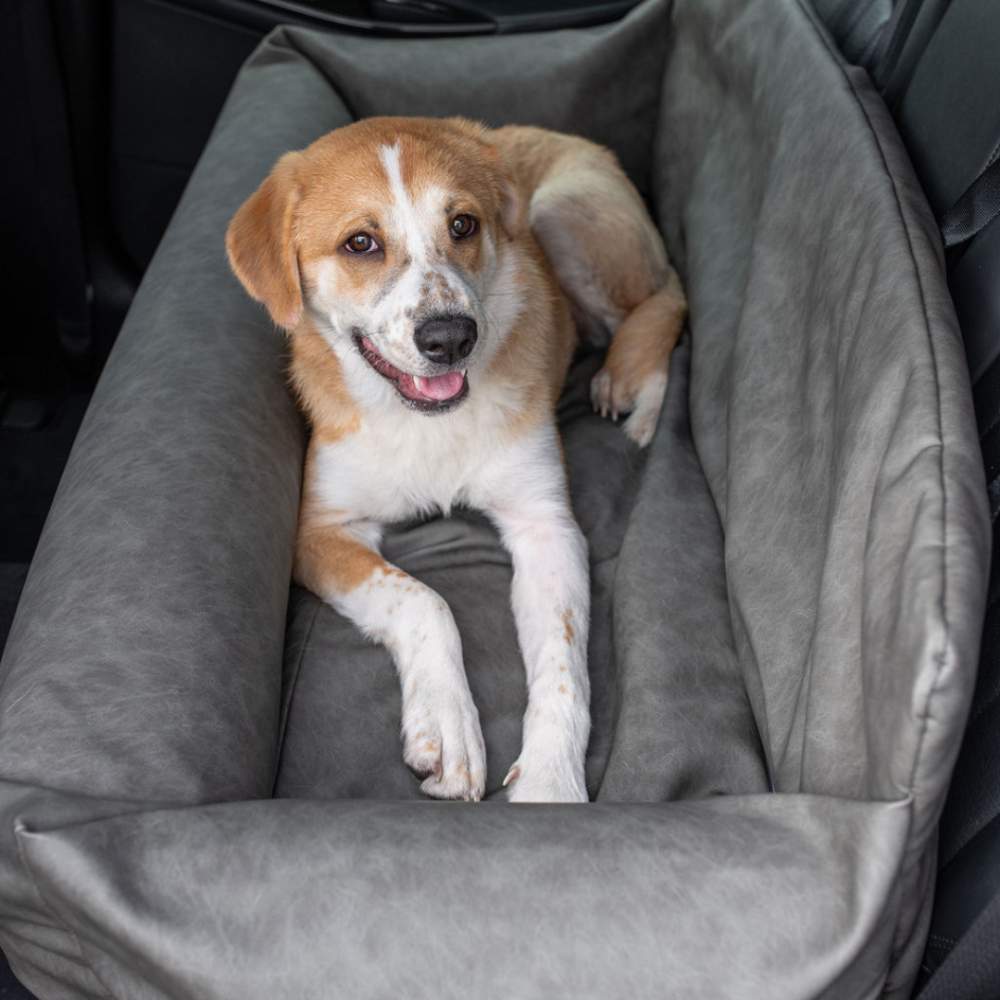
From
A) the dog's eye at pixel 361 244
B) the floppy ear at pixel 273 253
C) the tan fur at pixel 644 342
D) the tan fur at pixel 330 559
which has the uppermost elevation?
the dog's eye at pixel 361 244

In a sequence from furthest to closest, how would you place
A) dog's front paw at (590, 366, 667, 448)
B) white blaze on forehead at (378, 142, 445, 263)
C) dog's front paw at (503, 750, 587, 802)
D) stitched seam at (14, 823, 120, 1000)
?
dog's front paw at (590, 366, 667, 448), white blaze on forehead at (378, 142, 445, 263), dog's front paw at (503, 750, 587, 802), stitched seam at (14, 823, 120, 1000)

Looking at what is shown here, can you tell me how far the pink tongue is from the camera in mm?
2174

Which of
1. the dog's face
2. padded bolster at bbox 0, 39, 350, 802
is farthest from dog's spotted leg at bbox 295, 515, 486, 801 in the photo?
the dog's face

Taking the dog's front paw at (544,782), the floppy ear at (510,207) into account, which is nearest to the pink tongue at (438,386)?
the floppy ear at (510,207)

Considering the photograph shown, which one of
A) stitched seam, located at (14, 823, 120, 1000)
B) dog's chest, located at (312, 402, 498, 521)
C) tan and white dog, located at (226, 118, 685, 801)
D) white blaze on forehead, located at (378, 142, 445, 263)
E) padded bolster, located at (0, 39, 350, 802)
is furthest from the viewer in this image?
dog's chest, located at (312, 402, 498, 521)

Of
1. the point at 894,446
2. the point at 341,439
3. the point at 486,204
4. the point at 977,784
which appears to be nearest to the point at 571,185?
the point at 486,204

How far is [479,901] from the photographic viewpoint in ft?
4.58

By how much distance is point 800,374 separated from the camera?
7.02 feet

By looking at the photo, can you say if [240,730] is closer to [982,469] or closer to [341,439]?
[341,439]

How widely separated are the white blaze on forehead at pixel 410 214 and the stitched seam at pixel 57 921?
1.16 metres

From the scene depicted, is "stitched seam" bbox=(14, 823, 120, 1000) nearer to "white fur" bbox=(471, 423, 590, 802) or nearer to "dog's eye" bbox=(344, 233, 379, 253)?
"white fur" bbox=(471, 423, 590, 802)

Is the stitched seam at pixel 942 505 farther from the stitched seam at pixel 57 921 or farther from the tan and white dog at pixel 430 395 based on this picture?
the stitched seam at pixel 57 921

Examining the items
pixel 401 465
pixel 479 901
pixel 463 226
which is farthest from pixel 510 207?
pixel 479 901

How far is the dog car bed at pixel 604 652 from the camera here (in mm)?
1373
